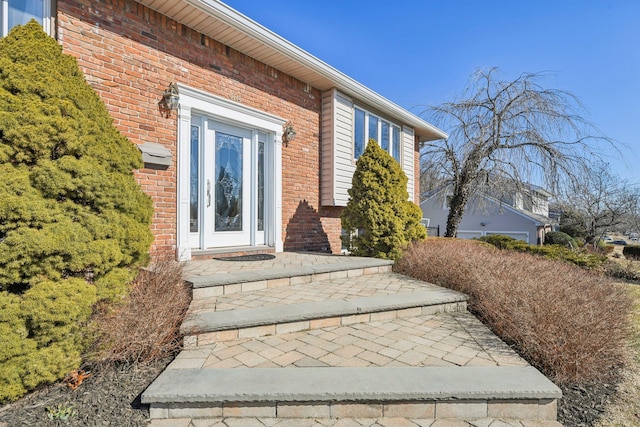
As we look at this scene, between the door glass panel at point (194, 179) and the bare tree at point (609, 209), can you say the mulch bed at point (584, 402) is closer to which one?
the door glass panel at point (194, 179)

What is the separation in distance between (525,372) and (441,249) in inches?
149

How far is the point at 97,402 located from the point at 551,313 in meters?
3.40

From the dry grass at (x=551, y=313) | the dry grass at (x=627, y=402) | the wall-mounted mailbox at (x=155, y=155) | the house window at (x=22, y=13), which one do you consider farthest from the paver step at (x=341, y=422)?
the house window at (x=22, y=13)

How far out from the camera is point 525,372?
2.22 meters

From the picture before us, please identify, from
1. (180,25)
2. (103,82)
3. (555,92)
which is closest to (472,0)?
(555,92)

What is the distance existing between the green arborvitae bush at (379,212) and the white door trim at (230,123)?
1.35 metres

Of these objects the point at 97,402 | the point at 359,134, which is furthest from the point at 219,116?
the point at 97,402

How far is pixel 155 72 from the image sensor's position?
466 cm

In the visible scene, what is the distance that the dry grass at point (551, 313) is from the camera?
256cm

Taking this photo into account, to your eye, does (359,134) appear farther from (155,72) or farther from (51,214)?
(51,214)

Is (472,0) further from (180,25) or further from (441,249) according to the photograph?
(180,25)

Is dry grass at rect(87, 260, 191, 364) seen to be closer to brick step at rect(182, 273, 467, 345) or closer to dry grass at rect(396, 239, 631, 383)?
brick step at rect(182, 273, 467, 345)

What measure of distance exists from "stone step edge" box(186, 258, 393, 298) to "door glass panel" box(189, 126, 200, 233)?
153cm

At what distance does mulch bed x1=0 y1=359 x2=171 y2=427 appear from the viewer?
72.7 inches
